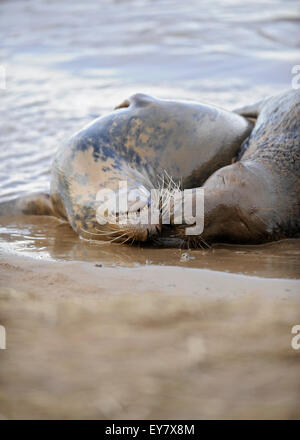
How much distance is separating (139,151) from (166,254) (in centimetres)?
94

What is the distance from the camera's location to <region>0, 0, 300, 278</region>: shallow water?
11.2 ft

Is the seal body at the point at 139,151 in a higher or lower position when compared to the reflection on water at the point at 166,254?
higher

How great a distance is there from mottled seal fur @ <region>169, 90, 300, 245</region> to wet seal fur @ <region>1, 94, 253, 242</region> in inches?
16.8

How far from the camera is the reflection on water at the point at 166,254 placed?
2.96 m

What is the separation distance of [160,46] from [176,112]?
6.59 m

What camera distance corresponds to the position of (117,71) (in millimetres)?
9070

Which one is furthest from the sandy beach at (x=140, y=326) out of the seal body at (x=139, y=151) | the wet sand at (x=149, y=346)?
the seal body at (x=139, y=151)

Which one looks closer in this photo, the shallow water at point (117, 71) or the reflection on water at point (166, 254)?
the reflection on water at point (166, 254)

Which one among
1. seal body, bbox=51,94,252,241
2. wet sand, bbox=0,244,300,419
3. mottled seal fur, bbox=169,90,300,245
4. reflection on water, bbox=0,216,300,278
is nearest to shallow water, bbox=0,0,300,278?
reflection on water, bbox=0,216,300,278

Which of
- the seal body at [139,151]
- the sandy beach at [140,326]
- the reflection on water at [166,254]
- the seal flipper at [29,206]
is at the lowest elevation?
the seal flipper at [29,206]

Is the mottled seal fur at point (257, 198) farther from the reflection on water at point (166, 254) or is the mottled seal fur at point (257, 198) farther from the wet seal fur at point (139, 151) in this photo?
the wet seal fur at point (139, 151)

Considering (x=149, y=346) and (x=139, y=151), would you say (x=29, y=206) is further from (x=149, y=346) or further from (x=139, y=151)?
(x=149, y=346)

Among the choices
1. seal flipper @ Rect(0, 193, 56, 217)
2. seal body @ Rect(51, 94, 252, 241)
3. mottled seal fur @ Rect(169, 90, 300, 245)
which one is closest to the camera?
mottled seal fur @ Rect(169, 90, 300, 245)

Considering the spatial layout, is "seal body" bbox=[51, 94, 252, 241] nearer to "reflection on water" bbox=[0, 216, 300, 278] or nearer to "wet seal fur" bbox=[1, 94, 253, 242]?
"wet seal fur" bbox=[1, 94, 253, 242]
